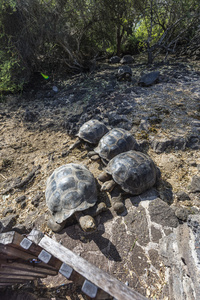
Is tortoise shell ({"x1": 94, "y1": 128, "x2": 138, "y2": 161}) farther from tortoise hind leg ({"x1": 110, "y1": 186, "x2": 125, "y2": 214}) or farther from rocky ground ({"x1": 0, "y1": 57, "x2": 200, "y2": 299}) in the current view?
tortoise hind leg ({"x1": 110, "y1": 186, "x2": 125, "y2": 214})

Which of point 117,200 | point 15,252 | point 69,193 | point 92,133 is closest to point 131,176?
point 117,200

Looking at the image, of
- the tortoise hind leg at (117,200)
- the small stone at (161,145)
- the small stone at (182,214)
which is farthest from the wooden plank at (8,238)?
the small stone at (161,145)

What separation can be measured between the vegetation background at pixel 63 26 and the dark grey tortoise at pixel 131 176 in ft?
19.8

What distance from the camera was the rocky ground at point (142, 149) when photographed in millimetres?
2009

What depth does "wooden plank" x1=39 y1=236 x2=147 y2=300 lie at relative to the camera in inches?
52.4

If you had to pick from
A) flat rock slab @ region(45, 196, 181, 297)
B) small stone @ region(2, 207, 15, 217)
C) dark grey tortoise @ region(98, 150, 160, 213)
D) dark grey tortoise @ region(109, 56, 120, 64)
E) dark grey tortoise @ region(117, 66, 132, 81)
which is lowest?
flat rock slab @ region(45, 196, 181, 297)

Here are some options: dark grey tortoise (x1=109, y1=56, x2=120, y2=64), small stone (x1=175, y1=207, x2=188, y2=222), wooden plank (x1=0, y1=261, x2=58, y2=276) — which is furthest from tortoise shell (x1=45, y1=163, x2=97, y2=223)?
dark grey tortoise (x1=109, y1=56, x2=120, y2=64)

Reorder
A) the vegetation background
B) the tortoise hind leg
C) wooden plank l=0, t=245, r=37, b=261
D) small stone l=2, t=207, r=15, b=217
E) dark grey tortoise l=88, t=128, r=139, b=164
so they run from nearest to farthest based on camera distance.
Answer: wooden plank l=0, t=245, r=37, b=261, the tortoise hind leg, small stone l=2, t=207, r=15, b=217, dark grey tortoise l=88, t=128, r=139, b=164, the vegetation background

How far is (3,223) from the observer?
8.98 feet

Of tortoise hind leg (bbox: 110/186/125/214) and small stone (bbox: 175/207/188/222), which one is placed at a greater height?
tortoise hind leg (bbox: 110/186/125/214)

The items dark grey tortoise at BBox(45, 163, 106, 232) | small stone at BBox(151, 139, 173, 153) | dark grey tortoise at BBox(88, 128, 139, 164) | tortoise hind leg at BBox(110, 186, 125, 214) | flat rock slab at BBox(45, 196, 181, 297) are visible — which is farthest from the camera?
small stone at BBox(151, 139, 173, 153)

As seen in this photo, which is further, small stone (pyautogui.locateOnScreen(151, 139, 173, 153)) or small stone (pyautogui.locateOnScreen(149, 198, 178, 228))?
small stone (pyautogui.locateOnScreen(151, 139, 173, 153))

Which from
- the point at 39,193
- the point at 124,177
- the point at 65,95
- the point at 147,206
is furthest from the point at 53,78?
the point at 147,206

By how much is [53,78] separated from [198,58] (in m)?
6.82
